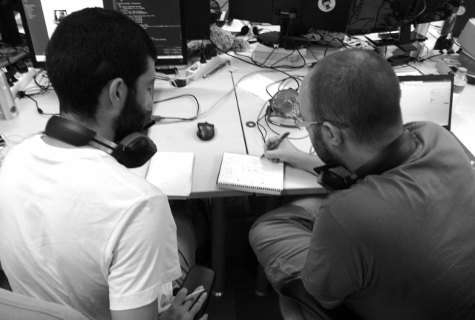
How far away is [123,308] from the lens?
0.77 m

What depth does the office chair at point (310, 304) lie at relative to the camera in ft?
3.31

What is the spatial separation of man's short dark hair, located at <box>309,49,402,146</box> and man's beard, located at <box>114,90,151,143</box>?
45 cm

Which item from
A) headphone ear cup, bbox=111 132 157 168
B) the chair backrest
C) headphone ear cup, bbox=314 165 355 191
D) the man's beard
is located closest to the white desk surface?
headphone ear cup, bbox=314 165 355 191

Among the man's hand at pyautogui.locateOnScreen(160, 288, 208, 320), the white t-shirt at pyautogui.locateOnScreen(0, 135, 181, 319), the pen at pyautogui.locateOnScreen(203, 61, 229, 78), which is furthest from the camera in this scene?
the pen at pyautogui.locateOnScreen(203, 61, 229, 78)

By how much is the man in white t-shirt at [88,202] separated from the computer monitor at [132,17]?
75 cm

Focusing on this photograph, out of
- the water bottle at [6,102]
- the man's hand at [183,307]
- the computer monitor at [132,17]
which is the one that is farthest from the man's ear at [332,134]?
the water bottle at [6,102]

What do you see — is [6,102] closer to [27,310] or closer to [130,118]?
[130,118]

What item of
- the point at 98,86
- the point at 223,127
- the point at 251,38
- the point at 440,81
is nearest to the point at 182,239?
the point at 223,127

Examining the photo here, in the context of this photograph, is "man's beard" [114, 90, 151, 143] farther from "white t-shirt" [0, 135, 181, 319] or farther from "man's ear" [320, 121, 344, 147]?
"man's ear" [320, 121, 344, 147]

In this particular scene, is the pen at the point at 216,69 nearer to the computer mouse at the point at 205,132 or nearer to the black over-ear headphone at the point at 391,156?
the computer mouse at the point at 205,132

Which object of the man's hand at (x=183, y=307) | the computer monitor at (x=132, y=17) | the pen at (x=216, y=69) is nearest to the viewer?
the man's hand at (x=183, y=307)

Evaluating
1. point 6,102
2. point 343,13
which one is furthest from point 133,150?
point 343,13

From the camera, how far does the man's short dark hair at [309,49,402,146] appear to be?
0.88 metres

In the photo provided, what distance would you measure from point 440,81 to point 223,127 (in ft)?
3.00
